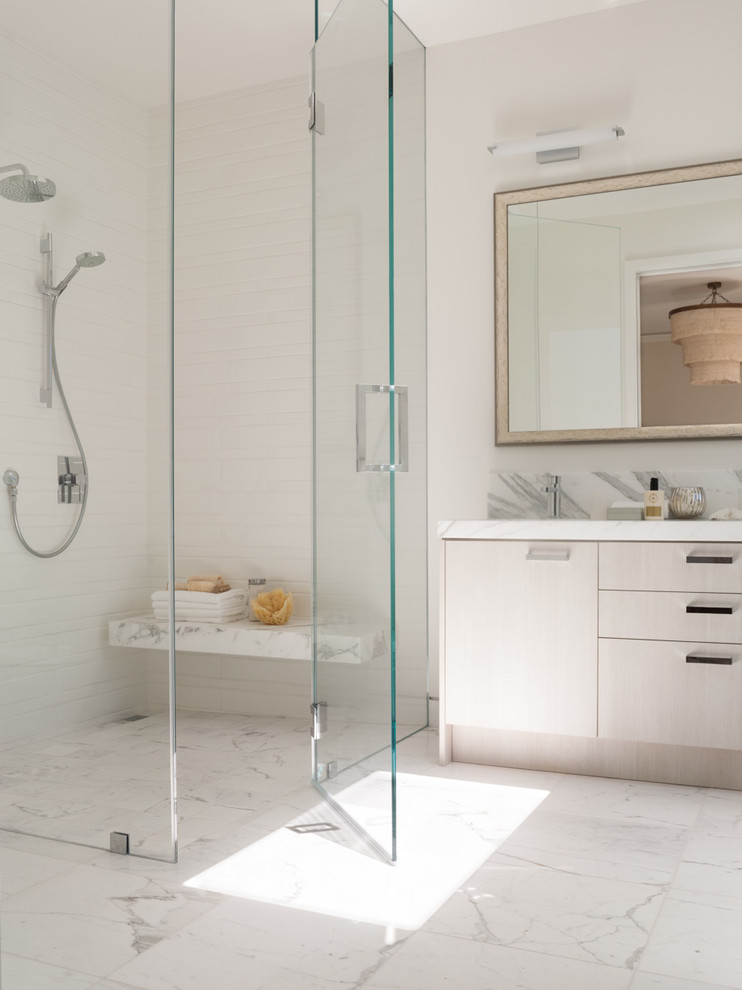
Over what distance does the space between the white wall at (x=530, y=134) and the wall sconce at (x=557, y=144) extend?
5 cm

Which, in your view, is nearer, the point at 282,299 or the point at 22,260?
the point at 22,260

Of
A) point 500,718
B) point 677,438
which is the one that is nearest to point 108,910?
point 500,718

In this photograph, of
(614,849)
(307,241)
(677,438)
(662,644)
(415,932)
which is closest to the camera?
(415,932)

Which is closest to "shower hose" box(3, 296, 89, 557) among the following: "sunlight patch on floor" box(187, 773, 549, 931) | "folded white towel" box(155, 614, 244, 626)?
"sunlight patch on floor" box(187, 773, 549, 931)

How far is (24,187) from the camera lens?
2359 mm

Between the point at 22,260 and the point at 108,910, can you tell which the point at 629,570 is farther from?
the point at 22,260

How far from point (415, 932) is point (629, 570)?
1391mm

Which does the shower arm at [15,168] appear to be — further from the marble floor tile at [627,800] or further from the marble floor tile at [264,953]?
the marble floor tile at [627,800]

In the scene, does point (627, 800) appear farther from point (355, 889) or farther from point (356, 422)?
point (356, 422)

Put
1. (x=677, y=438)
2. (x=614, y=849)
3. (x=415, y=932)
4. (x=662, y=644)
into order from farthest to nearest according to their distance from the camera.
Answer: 1. (x=677, y=438)
2. (x=662, y=644)
3. (x=614, y=849)
4. (x=415, y=932)

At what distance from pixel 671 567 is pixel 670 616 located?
148 millimetres

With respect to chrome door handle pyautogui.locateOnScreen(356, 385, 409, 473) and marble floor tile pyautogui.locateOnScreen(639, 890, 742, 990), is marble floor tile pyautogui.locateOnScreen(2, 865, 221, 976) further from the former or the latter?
chrome door handle pyautogui.locateOnScreen(356, 385, 409, 473)

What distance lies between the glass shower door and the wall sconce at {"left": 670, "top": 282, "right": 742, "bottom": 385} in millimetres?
1222

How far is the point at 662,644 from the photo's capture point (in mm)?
2773
